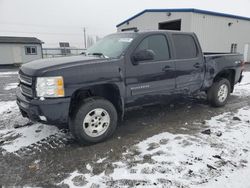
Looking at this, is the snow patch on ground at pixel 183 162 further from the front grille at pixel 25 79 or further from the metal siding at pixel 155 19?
the metal siding at pixel 155 19

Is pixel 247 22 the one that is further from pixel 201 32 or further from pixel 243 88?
pixel 243 88

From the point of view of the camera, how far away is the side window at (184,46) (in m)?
4.83

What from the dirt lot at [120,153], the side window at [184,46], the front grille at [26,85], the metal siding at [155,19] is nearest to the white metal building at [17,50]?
the metal siding at [155,19]

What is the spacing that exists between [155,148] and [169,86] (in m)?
1.52

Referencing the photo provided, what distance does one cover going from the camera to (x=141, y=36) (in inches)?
168

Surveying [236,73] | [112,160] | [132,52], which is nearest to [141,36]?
[132,52]

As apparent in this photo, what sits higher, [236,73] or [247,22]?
[247,22]

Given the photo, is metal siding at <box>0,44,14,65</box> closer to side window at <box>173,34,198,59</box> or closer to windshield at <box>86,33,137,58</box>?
windshield at <box>86,33,137,58</box>

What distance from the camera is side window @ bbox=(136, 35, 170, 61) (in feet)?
14.3

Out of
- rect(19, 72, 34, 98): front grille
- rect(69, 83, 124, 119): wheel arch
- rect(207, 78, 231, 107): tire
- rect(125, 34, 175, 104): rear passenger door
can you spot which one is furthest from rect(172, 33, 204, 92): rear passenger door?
rect(19, 72, 34, 98): front grille

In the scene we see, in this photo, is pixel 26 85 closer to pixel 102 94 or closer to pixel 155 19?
pixel 102 94

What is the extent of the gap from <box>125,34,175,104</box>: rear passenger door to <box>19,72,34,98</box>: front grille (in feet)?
5.37

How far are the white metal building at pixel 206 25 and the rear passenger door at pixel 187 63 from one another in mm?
12126

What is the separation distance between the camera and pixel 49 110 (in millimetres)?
3299
